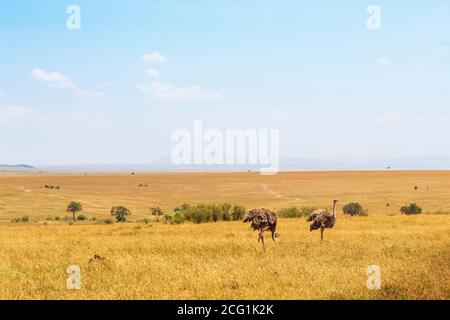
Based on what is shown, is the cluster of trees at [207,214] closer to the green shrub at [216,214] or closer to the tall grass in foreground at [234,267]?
the green shrub at [216,214]

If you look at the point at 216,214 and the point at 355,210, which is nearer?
the point at 216,214

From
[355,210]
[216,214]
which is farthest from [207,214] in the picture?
A: [355,210]

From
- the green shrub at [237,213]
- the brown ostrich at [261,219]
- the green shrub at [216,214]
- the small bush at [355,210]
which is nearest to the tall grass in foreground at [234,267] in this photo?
the brown ostrich at [261,219]

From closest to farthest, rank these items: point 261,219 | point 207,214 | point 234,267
→ 1. point 234,267
2. point 261,219
3. point 207,214

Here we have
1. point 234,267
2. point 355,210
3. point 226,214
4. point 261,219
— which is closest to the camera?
point 234,267

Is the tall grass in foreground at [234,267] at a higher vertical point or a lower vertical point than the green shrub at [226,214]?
higher

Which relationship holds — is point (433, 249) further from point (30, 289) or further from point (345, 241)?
point (30, 289)

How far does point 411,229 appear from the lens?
23.2 m

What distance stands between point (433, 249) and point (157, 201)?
238 feet

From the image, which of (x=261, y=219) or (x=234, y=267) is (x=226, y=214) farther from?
(x=234, y=267)

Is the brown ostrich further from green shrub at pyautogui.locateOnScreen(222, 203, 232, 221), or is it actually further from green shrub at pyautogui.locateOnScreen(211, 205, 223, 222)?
green shrub at pyautogui.locateOnScreen(222, 203, 232, 221)

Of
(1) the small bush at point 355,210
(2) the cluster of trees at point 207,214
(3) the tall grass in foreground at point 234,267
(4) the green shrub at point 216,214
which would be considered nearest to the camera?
(3) the tall grass in foreground at point 234,267
